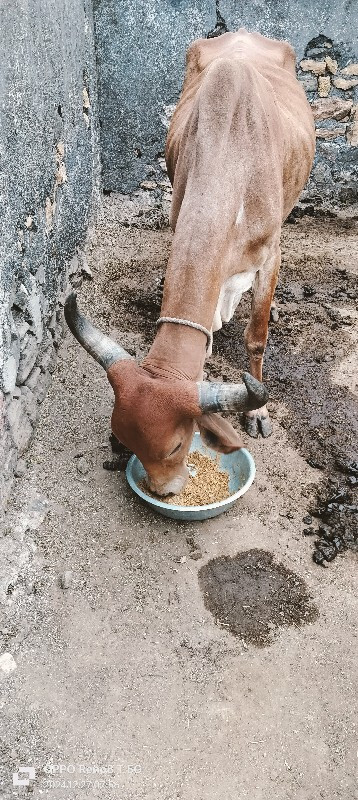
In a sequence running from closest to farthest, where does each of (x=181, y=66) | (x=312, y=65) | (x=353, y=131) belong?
(x=312, y=65) < (x=181, y=66) < (x=353, y=131)

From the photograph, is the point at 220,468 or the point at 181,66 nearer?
the point at 220,468

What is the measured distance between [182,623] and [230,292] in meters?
1.79

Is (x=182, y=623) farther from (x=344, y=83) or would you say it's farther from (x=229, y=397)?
(x=344, y=83)

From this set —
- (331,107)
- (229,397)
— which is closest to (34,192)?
(229,397)

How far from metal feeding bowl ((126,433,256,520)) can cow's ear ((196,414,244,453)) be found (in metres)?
0.09

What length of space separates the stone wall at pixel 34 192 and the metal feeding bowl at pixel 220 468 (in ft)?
2.27

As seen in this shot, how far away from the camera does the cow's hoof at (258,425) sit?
4.12m

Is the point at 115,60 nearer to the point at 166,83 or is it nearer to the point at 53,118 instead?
the point at 166,83

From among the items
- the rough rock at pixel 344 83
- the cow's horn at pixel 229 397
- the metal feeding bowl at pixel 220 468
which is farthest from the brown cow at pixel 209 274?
the rough rock at pixel 344 83

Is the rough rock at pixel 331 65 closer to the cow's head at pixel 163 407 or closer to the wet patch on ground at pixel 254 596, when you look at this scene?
the cow's head at pixel 163 407

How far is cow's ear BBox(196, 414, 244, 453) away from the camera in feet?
9.34

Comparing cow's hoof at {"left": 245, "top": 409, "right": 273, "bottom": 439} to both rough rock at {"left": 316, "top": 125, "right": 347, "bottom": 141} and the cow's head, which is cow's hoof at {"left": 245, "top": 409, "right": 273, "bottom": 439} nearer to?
the cow's head

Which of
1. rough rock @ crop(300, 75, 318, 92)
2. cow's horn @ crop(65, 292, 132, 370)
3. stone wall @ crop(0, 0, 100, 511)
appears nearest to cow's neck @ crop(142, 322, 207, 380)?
cow's horn @ crop(65, 292, 132, 370)

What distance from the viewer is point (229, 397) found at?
8.84 ft
